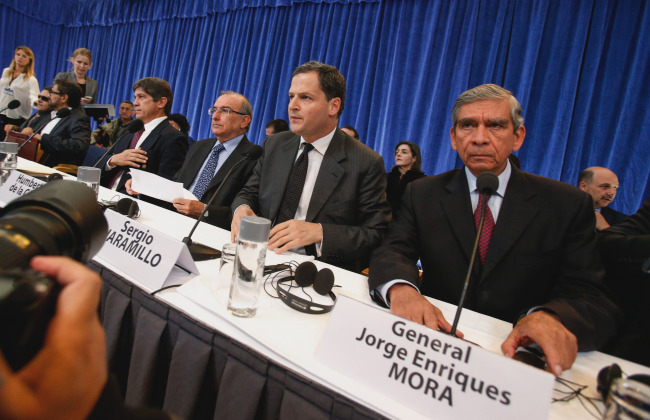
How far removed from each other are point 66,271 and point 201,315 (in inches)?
19.3

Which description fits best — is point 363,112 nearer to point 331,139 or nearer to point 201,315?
point 331,139

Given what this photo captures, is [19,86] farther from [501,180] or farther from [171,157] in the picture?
[501,180]

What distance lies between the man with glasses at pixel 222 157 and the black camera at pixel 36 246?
182 cm

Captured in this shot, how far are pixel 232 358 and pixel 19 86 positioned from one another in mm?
6280

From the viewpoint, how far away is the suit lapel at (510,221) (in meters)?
1.16

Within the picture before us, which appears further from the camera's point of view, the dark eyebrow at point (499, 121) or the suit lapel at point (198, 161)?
the suit lapel at point (198, 161)

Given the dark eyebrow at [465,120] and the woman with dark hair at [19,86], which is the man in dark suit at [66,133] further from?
the dark eyebrow at [465,120]

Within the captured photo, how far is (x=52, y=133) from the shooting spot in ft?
11.5

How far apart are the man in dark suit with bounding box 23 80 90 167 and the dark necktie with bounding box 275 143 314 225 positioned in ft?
8.63

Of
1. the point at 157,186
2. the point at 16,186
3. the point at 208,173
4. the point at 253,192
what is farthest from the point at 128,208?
the point at 208,173

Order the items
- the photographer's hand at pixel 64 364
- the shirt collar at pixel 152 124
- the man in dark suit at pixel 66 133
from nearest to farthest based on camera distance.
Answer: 1. the photographer's hand at pixel 64 364
2. the shirt collar at pixel 152 124
3. the man in dark suit at pixel 66 133

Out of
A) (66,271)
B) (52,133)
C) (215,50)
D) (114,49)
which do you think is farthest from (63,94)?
(114,49)

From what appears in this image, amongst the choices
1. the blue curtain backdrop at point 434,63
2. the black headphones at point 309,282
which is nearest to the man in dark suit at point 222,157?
the black headphones at point 309,282

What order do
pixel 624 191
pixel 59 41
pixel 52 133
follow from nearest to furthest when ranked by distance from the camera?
pixel 624 191, pixel 52 133, pixel 59 41
